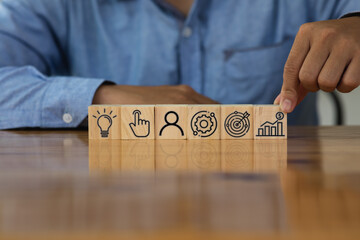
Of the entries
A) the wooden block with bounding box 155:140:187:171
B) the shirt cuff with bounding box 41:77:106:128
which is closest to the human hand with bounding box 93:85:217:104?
the shirt cuff with bounding box 41:77:106:128

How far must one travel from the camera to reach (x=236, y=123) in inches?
25.9

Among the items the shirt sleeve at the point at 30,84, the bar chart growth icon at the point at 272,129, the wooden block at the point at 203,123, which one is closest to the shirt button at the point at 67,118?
the shirt sleeve at the point at 30,84

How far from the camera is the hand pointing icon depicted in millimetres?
656

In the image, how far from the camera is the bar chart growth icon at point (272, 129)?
0.66 metres

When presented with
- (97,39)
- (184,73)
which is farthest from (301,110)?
(97,39)

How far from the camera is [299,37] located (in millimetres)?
801

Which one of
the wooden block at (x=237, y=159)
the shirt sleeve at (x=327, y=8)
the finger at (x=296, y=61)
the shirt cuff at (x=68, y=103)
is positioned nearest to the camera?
the wooden block at (x=237, y=159)

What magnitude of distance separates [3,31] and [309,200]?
1.39m

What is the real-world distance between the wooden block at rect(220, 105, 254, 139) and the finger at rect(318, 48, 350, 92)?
24cm

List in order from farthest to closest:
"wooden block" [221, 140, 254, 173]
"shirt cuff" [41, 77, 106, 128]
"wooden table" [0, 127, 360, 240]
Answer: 1. "shirt cuff" [41, 77, 106, 128]
2. "wooden block" [221, 140, 254, 173]
3. "wooden table" [0, 127, 360, 240]

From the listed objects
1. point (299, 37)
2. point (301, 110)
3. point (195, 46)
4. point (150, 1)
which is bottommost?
point (301, 110)

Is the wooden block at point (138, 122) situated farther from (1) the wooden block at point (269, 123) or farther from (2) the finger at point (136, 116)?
(1) the wooden block at point (269, 123)

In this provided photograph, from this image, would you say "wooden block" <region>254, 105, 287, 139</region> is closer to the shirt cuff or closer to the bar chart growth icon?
the bar chart growth icon

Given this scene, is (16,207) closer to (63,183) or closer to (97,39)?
(63,183)
